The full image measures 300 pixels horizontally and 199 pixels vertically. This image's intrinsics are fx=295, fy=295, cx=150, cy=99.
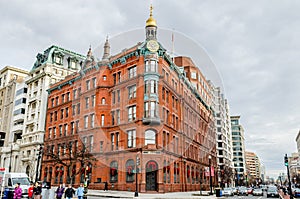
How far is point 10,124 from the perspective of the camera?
7844cm

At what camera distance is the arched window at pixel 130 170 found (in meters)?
42.1

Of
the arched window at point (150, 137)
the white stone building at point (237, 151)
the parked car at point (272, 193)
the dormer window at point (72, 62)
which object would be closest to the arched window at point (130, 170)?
the arched window at point (150, 137)

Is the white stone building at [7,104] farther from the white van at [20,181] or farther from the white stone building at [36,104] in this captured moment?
the white van at [20,181]

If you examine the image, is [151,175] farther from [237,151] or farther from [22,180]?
[237,151]

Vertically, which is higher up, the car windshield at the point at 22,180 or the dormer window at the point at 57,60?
the dormer window at the point at 57,60

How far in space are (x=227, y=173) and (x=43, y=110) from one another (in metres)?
52.6

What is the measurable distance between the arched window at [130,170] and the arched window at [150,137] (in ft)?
13.2

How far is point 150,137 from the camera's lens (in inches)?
1679

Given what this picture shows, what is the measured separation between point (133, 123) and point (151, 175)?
7801mm

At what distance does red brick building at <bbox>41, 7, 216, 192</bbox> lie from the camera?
136 feet

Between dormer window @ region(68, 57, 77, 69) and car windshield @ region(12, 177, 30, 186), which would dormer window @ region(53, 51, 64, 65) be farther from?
car windshield @ region(12, 177, 30, 186)

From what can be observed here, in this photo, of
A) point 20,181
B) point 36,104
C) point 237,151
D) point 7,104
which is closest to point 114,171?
point 20,181

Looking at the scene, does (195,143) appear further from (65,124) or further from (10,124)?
(10,124)

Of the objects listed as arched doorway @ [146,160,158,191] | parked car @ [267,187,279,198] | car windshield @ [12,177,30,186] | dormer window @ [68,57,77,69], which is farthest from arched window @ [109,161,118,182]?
dormer window @ [68,57,77,69]
